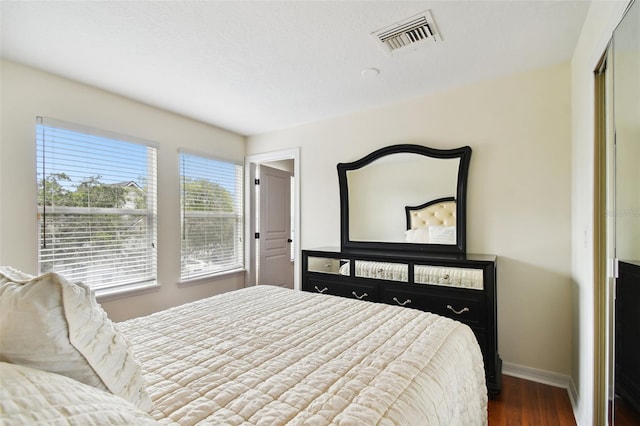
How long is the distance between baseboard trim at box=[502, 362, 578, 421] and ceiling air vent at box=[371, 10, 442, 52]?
2.63 meters

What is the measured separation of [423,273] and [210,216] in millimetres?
2644

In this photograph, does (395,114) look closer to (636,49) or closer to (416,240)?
(416,240)

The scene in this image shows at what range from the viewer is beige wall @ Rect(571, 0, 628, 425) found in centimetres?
159

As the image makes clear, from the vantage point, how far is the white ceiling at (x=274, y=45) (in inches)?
69.3

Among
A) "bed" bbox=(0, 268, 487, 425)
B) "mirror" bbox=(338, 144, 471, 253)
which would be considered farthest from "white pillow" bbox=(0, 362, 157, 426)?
"mirror" bbox=(338, 144, 471, 253)

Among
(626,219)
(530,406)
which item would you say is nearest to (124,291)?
(530,406)

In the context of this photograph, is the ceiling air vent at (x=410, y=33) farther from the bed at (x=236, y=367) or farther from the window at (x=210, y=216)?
the window at (x=210, y=216)

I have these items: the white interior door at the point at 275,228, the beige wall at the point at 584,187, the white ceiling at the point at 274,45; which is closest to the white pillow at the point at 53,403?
the white ceiling at the point at 274,45

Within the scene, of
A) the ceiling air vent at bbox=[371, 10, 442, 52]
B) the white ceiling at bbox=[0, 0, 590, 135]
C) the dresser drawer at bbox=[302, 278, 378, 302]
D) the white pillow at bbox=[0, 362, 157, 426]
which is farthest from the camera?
the dresser drawer at bbox=[302, 278, 378, 302]

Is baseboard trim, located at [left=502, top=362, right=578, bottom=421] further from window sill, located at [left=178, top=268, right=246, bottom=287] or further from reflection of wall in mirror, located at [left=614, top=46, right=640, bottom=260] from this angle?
window sill, located at [left=178, top=268, right=246, bottom=287]

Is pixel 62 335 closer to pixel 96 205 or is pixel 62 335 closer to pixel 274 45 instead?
pixel 274 45

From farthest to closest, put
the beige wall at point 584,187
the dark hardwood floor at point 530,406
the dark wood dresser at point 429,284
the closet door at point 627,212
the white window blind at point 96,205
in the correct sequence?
the white window blind at point 96,205
the dark wood dresser at point 429,284
the dark hardwood floor at point 530,406
the beige wall at point 584,187
the closet door at point 627,212

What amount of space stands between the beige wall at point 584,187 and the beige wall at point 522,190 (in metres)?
0.11

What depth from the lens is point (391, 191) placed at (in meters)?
3.14
